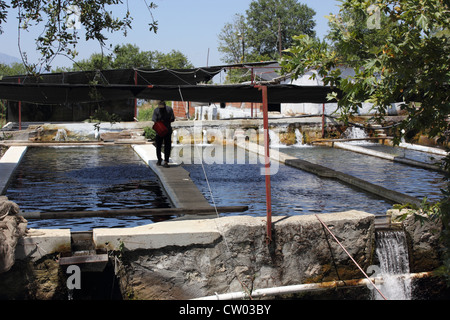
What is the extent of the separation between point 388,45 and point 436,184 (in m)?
6.87

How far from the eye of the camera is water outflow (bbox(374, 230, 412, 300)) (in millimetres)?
6918

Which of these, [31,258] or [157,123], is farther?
[157,123]

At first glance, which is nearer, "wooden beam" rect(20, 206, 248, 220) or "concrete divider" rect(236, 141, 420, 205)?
"wooden beam" rect(20, 206, 248, 220)

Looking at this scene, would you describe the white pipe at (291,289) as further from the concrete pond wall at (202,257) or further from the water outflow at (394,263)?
the water outflow at (394,263)

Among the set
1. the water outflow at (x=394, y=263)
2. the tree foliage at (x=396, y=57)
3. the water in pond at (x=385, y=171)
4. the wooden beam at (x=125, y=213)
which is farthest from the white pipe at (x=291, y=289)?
the water in pond at (x=385, y=171)

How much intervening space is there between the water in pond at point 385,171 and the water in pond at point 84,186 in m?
4.98

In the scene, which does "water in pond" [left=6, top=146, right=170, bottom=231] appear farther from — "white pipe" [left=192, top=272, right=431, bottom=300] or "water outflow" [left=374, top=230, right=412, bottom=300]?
"water outflow" [left=374, top=230, right=412, bottom=300]

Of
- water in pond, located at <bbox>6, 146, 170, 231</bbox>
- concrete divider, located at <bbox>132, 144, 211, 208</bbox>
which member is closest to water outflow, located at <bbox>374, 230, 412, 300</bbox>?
concrete divider, located at <bbox>132, 144, 211, 208</bbox>

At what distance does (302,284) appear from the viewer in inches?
255

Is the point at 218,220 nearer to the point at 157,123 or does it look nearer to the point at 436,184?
the point at 157,123

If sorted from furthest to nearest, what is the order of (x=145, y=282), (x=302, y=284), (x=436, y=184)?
(x=436, y=184) < (x=302, y=284) < (x=145, y=282)

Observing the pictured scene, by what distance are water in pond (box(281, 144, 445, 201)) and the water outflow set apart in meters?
2.16
